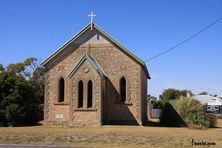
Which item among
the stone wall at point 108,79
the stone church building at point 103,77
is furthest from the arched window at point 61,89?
the stone wall at point 108,79

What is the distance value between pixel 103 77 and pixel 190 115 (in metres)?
8.74

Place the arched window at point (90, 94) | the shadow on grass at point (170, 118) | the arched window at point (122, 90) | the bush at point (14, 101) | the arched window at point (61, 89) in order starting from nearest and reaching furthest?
the arched window at point (90, 94) → the bush at point (14, 101) → the arched window at point (122, 90) → the arched window at point (61, 89) → the shadow on grass at point (170, 118)

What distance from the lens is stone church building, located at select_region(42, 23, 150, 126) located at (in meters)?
39.3

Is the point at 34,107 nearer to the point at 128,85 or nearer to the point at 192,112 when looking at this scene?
the point at 128,85

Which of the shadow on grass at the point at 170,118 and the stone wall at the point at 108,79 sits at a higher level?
the stone wall at the point at 108,79

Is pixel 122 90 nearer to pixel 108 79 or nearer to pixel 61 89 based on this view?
pixel 108 79

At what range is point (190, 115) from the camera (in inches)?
1554

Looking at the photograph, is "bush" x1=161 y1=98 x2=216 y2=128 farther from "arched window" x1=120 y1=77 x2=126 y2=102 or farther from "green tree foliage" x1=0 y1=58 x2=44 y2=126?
"green tree foliage" x1=0 y1=58 x2=44 y2=126

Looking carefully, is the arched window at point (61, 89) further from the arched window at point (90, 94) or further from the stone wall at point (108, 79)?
the arched window at point (90, 94)

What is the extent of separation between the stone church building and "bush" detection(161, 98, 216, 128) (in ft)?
12.1

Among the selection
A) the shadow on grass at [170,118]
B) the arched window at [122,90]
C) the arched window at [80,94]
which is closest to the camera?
the arched window at [80,94]

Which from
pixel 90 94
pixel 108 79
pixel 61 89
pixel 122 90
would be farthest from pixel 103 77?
pixel 61 89

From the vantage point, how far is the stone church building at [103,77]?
129 ft

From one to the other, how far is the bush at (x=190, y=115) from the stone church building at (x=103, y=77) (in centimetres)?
368
